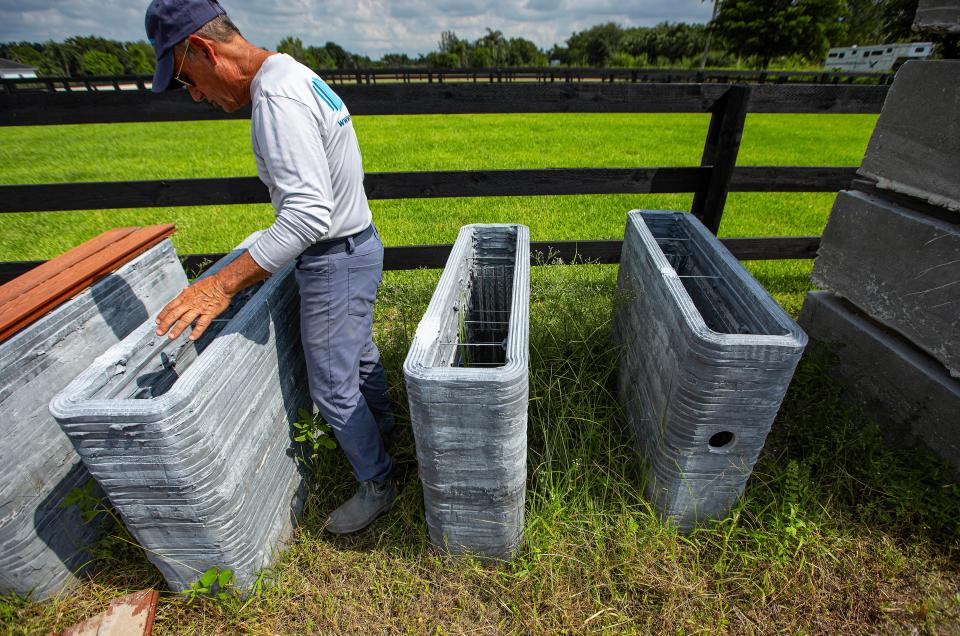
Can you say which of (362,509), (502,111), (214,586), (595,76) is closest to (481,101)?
(502,111)

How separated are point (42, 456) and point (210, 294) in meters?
0.92

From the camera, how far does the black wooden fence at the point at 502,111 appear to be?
291cm

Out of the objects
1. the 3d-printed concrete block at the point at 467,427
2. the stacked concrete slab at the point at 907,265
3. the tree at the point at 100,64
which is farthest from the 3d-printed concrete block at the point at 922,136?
the tree at the point at 100,64

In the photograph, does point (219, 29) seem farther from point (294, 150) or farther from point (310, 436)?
point (310, 436)

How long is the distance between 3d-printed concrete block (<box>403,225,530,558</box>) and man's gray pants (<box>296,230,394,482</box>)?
329mm

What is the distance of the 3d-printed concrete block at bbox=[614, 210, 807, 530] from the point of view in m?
1.62

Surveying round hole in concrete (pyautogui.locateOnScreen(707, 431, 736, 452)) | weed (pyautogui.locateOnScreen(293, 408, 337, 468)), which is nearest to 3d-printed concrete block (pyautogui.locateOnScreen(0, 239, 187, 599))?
weed (pyautogui.locateOnScreen(293, 408, 337, 468))

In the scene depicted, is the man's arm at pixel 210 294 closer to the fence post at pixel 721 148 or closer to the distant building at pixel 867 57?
the fence post at pixel 721 148

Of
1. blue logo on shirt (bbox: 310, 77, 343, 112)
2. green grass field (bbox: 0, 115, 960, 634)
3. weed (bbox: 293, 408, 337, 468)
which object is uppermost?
blue logo on shirt (bbox: 310, 77, 343, 112)

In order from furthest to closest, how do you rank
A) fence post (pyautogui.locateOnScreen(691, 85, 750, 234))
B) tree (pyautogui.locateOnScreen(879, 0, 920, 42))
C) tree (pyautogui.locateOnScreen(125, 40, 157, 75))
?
tree (pyautogui.locateOnScreen(125, 40, 157, 75)) → tree (pyautogui.locateOnScreen(879, 0, 920, 42)) → fence post (pyautogui.locateOnScreen(691, 85, 750, 234))

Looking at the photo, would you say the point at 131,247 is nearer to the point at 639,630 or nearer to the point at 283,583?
the point at 283,583

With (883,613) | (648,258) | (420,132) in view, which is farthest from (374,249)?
(420,132)

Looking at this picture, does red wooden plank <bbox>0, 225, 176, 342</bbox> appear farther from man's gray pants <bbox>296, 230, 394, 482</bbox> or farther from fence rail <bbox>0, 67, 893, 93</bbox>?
fence rail <bbox>0, 67, 893, 93</bbox>

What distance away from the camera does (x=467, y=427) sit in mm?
1544
